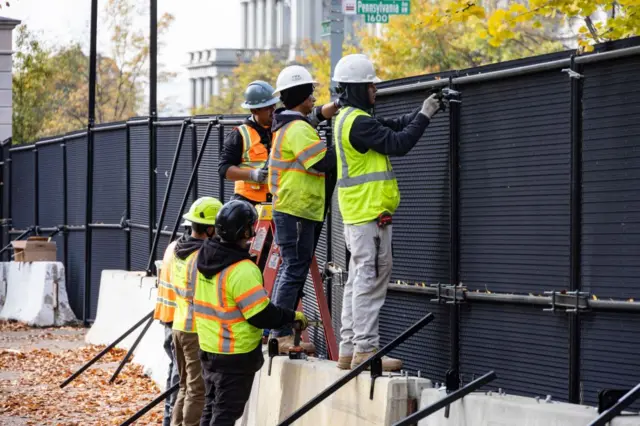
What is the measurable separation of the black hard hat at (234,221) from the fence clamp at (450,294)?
56.7 inches

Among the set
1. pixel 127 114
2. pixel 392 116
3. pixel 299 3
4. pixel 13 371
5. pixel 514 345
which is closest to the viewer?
pixel 514 345

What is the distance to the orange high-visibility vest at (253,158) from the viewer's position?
35.9 ft

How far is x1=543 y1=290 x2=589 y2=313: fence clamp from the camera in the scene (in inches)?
297

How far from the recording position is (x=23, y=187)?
90.2 ft

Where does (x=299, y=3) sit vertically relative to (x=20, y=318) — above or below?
above

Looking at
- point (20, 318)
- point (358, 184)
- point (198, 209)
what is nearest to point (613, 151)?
point (358, 184)

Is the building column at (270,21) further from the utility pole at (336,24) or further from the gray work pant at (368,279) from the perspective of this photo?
the gray work pant at (368,279)

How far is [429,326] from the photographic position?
916cm

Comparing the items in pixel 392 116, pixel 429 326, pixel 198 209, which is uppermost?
pixel 392 116

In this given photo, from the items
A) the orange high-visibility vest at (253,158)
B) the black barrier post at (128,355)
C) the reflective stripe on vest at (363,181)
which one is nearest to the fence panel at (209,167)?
the black barrier post at (128,355)

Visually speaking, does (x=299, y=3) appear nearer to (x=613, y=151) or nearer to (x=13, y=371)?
(x=13, y=371)

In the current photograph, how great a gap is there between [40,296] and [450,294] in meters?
14.6

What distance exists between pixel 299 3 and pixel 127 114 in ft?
167

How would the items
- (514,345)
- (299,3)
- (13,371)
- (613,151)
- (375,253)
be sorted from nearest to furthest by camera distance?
1. (613,151)
2. (514,345)
3. (375,253)
4. (13,371)
5. (299,3)
